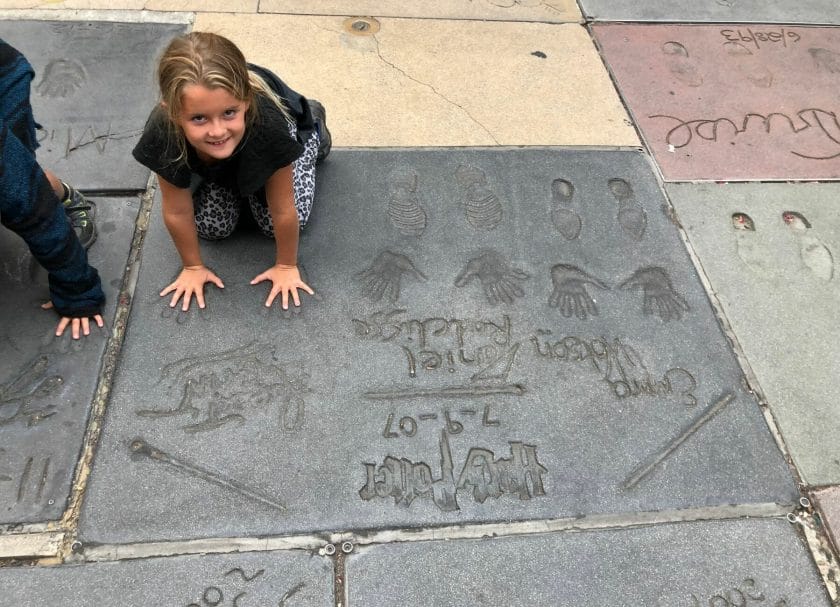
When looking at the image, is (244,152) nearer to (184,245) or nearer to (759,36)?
(184,245)

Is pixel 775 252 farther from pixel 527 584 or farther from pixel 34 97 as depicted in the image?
pixel 34 97

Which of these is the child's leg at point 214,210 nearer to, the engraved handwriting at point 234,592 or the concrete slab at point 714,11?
the engraved handwriting at point 234,592

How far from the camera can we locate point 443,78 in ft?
9.16

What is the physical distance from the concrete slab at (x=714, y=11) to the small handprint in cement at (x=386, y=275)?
2.01 m

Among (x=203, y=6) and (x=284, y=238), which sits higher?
(x=203, y=6)

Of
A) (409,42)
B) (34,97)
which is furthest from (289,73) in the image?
(34,97)

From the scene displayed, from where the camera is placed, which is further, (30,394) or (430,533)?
(30,394)

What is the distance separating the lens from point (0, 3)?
2.89m

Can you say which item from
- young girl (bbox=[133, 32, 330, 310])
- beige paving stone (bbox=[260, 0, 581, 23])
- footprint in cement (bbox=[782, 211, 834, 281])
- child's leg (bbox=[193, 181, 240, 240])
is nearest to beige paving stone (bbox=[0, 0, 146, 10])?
beige paving stone (bbox=[260, 0, 581, 23])

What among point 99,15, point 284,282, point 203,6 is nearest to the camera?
point 284,282

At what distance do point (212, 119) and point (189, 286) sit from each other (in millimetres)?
677

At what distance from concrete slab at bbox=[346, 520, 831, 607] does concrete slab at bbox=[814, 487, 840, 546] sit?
112 mm

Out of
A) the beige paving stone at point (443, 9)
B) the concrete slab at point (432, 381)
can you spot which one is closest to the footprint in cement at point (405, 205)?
the concrete slab at point (432, 381)

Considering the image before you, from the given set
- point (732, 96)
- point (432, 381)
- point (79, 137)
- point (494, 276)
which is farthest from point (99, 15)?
point (732, 96)
